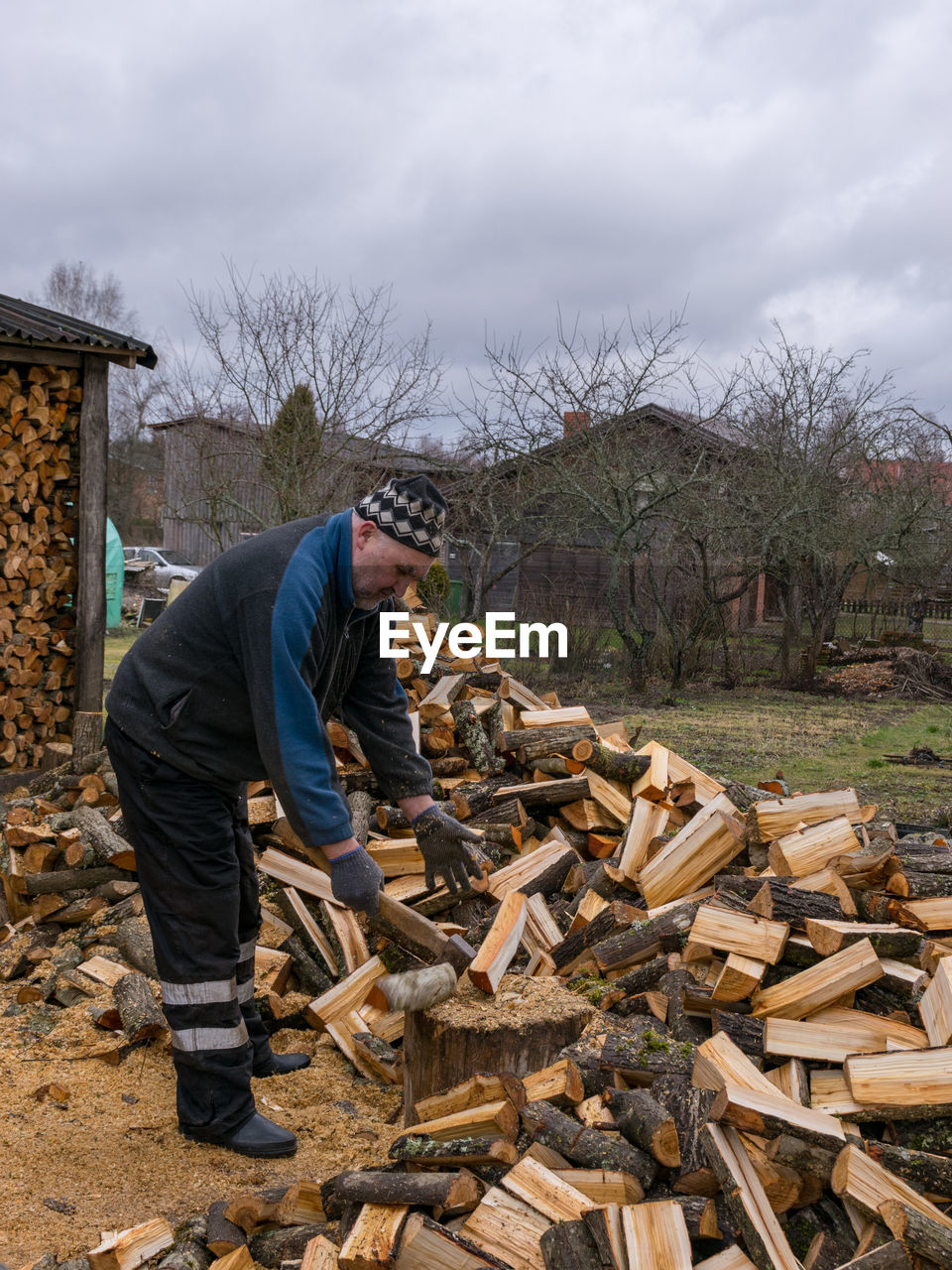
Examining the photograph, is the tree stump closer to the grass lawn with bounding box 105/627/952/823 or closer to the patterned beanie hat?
the patterned beanie hat

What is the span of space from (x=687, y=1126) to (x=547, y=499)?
12.9 meters

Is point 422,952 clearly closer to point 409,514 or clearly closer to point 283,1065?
point 283,1065

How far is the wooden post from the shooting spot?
240 inches

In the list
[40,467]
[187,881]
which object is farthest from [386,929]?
[40,467]

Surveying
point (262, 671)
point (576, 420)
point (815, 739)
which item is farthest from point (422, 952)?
point (576, 420)

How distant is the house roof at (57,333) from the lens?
5574mm

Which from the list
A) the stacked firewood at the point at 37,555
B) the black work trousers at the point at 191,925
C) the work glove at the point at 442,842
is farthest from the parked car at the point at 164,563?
the black work trousers at the point at 191,925

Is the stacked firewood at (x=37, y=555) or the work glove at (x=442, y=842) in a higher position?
the stacked firewood at (x=37, y=555)

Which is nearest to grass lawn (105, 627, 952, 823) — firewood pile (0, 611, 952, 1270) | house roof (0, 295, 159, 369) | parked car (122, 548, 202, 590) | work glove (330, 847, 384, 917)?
firewood pile (0, 611, 952, 1270)

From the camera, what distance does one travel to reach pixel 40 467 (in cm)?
601

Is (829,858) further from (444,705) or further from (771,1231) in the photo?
(444,705)

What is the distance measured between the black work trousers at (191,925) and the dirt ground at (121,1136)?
0.17 m

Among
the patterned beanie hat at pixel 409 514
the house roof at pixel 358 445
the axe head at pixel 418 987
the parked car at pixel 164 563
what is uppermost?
the house roof at pixel 358 445

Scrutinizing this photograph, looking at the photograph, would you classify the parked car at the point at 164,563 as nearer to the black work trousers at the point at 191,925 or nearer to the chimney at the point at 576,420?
the chimney at the point at 576,420
